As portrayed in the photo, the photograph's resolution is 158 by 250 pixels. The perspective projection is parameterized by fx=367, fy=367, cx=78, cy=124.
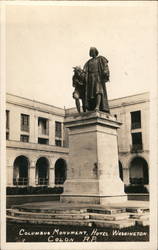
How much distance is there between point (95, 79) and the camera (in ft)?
41.9

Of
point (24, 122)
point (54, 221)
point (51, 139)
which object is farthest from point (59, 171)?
point (54, 221)

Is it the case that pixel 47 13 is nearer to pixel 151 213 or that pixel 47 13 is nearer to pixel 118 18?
pixel 118 18

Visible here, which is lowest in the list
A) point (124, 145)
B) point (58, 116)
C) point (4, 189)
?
point (4, 189)

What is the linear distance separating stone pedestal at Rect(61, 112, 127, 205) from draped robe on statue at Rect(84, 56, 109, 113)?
800 millimetres

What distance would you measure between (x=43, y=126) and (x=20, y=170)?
9558mm

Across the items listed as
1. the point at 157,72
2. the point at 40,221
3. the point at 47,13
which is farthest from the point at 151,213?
the point at 47,13

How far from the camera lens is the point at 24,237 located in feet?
31.7

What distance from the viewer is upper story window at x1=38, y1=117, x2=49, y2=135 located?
151 feet

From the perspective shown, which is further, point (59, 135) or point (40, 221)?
point (59, 135)

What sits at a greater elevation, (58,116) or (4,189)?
(58,116)

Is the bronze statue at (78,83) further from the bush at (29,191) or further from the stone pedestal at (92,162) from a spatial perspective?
the bush at (29,191)

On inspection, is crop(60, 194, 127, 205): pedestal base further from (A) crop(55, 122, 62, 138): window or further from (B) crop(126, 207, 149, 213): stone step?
(A) crop(55, 122, 62, 138): window

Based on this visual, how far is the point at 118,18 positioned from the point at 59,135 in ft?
126

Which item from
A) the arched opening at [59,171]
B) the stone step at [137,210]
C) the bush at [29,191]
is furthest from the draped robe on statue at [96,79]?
the arched opening at [59,171]
